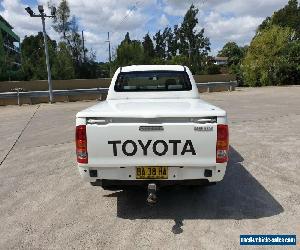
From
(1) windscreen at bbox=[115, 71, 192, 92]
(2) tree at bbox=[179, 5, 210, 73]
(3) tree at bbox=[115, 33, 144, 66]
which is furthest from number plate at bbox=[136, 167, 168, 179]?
(2) tree at bbox=[179, 5, 210, 73]

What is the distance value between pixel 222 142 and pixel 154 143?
2.72 ft

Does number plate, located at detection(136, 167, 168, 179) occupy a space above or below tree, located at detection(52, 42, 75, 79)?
below

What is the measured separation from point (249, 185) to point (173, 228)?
6.73ft

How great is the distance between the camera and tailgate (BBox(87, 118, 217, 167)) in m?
4.03

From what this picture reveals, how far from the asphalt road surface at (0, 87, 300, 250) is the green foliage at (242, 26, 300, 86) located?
2878 cm

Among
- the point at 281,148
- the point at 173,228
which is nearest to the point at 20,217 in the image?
the point at 173,228

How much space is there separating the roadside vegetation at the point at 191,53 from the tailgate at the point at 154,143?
3318cm

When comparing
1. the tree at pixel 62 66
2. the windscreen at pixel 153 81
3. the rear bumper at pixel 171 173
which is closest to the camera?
the rear bumper at pixel 171 173

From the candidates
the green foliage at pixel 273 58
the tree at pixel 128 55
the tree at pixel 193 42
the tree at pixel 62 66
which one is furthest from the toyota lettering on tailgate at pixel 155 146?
the tree at pixel 193 42

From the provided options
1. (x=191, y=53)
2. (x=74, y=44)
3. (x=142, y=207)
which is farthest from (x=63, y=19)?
(x=142, y=207)

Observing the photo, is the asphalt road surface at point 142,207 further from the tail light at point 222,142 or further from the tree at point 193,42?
the tree at point 193,42

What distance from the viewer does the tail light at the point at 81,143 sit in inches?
161

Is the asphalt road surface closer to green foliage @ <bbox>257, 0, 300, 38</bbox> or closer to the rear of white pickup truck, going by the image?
the rear of white pickup truck

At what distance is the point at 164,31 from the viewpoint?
96.9 meters
